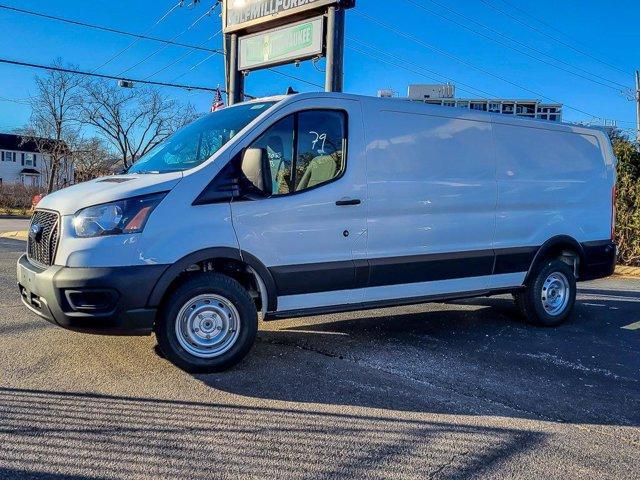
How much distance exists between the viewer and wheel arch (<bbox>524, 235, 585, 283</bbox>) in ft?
21.3

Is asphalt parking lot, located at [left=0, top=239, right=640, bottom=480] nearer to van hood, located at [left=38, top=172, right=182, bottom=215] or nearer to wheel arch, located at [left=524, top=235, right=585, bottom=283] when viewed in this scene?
wheel arch, located at [left=524, top=235, right=585, bottom=283]

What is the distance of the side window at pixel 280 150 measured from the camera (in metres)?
4.80

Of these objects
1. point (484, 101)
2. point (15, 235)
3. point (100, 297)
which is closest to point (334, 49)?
point (100, 297)

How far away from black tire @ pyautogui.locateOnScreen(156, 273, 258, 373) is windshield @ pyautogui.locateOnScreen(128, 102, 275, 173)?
951 millimetres

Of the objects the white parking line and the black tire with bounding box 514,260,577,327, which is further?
the white parking line

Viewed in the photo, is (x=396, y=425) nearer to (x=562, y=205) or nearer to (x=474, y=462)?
(x=474, y=462)

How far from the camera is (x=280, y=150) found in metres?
4.91

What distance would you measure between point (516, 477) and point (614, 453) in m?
0.79

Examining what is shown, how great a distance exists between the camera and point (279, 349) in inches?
210

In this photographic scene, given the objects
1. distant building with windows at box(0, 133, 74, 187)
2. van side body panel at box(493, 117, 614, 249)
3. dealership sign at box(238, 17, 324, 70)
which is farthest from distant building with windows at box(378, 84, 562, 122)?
distant building with windows at box(0, 133, 74, 187)

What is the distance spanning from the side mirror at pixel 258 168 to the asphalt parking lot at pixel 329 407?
1.50 metres

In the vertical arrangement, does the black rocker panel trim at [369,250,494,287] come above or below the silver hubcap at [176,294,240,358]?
above

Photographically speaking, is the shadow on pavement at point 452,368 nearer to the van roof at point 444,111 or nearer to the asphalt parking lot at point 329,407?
the asphalt parking lot at point 329,407

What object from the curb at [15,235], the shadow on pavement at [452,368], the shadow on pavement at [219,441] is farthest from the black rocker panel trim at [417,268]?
the curb at [15,235]
